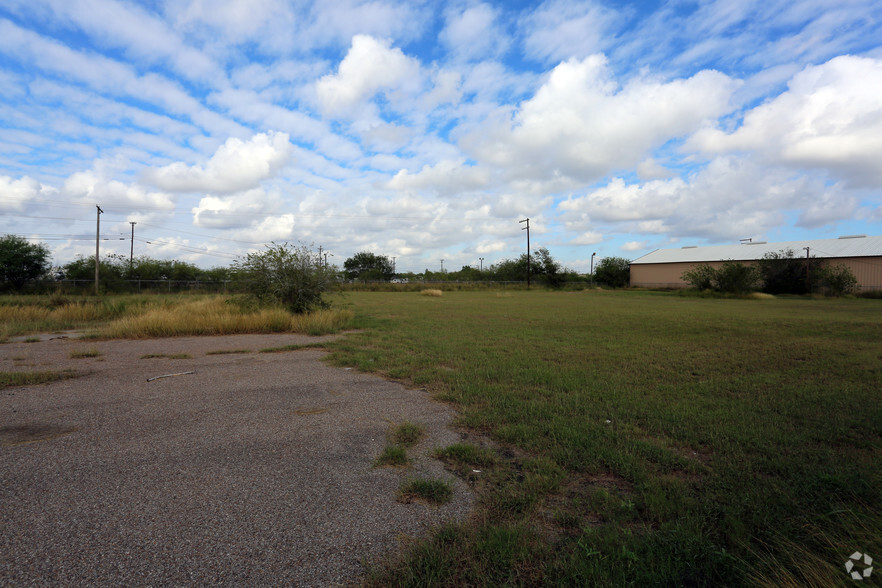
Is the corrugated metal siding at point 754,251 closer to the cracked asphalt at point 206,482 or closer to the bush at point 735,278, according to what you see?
the bush at point 735,278

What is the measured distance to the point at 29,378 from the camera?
6250mm

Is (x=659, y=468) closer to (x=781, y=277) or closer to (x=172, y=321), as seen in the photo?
(x=172, y=321)

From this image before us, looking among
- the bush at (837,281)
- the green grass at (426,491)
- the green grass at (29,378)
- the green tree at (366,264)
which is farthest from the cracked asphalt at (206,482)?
the green tree at (366,264)

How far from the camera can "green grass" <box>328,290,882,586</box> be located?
2.29 m

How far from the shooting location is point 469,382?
644 cm

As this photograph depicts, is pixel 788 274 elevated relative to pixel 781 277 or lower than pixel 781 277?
elevated

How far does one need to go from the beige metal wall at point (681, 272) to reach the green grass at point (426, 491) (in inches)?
2175

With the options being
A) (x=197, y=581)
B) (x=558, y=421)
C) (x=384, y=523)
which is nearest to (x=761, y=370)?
(x=558, y=421)

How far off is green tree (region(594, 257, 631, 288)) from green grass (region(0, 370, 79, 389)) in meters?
69.1

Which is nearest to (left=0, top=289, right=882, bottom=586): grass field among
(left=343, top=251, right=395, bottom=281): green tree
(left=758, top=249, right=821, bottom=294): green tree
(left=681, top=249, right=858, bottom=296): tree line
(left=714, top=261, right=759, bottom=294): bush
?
(left=714, top=261, right=759, bottom=294): bush

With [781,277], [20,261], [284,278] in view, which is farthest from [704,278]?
[20,261]

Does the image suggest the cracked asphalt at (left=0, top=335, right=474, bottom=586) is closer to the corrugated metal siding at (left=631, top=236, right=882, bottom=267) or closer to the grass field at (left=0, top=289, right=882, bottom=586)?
the grass field at (left=0, top=289, right=882, bottom=586)

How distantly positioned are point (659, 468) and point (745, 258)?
61.8 meters

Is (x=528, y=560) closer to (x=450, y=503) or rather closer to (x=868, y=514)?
(x=450, y=503)
